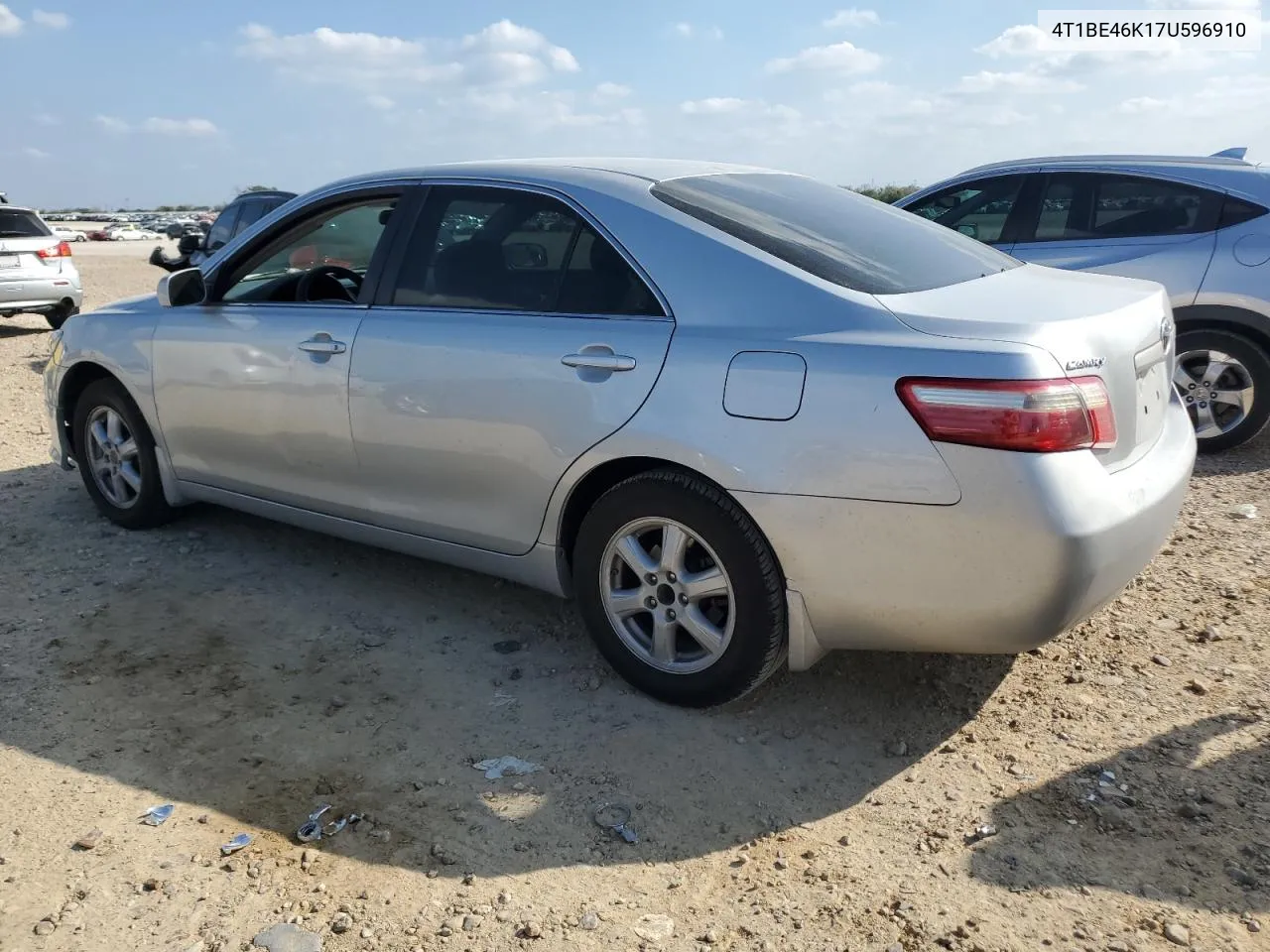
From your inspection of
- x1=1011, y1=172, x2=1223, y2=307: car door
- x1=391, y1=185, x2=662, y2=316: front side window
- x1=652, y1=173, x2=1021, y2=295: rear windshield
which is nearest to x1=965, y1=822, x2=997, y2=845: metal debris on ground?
x1=652, y1=173, x2=1021, y2=295: rear windshield

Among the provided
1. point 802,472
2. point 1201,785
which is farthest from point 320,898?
point 1201,785

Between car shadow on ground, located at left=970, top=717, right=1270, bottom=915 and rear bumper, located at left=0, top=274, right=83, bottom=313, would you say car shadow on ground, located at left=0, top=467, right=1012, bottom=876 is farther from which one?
rear bumper, located at left=0, top=274, right=83, bottom=313

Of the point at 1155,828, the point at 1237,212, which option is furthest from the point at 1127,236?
the point at 1155,828

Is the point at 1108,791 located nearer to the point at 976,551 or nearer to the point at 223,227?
the point at 976,551

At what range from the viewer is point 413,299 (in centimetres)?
385

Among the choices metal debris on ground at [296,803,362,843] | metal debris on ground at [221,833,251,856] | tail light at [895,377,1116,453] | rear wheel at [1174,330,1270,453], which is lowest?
metal debris on ground at [296,803,362,843]

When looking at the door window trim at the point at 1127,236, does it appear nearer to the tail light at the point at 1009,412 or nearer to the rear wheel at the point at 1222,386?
the rear wheel at the point at 1222,386

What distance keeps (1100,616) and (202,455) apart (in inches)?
148

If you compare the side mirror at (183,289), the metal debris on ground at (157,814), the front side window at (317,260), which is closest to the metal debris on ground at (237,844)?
the metal debris on ground at (157,814)

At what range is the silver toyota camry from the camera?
2723 millimetres

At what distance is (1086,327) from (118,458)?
4322mm

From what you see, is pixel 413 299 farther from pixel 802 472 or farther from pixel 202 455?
pixel 802 472

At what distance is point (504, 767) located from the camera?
3.11 meters

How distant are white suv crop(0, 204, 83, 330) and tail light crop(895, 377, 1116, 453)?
1245 centimetres
